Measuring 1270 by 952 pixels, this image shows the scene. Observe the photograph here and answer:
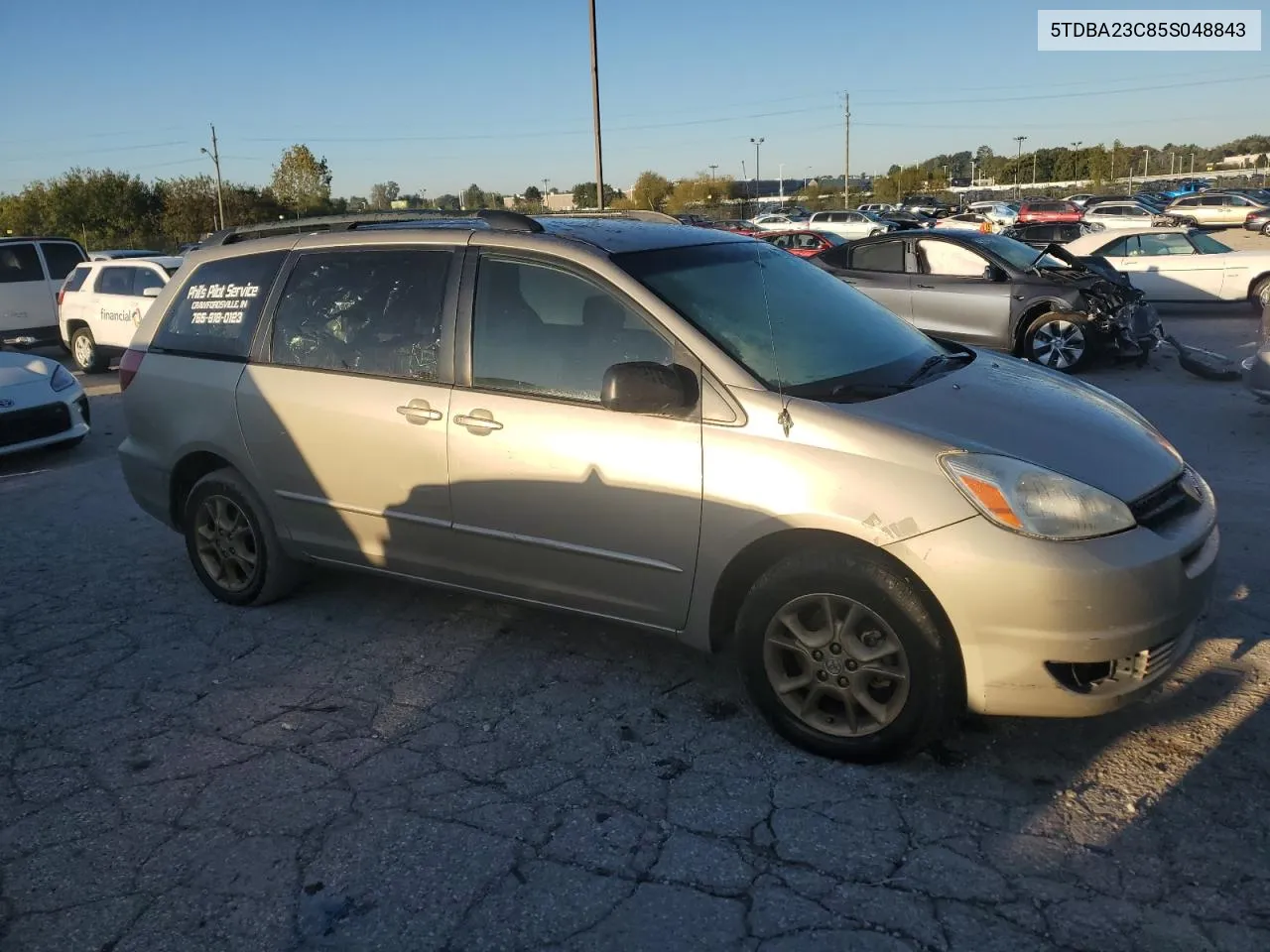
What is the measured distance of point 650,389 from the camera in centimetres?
340

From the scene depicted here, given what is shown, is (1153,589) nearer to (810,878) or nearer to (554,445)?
(810,878)

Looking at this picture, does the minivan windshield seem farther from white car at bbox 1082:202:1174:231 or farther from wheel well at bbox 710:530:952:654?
white car at bbox 1082:202:1174:231

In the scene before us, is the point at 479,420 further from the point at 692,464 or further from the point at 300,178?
the point at 300,178

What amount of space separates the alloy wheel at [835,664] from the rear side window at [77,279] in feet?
48.2

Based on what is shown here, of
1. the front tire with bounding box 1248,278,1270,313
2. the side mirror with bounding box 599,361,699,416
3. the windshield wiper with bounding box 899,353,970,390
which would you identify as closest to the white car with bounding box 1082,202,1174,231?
the front tire with bounding box 1248,278,1270,313

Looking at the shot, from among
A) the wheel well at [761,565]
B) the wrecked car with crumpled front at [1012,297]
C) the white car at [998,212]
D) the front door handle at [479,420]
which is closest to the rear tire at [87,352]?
the wrecked car with crumpled front at [1012,297]

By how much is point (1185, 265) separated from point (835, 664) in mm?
14676

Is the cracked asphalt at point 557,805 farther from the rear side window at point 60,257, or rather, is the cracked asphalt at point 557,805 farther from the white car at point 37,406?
the rear side window at point 60,257

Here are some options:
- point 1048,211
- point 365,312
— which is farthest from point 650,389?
point 1048,211

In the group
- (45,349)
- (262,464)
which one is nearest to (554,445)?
(262,464)

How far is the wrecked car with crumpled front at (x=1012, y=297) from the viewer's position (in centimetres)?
1099

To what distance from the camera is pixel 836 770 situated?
3.31 metres

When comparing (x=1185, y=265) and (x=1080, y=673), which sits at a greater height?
(x=1185, y=265)

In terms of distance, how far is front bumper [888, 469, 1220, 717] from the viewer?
2930 millimetres
